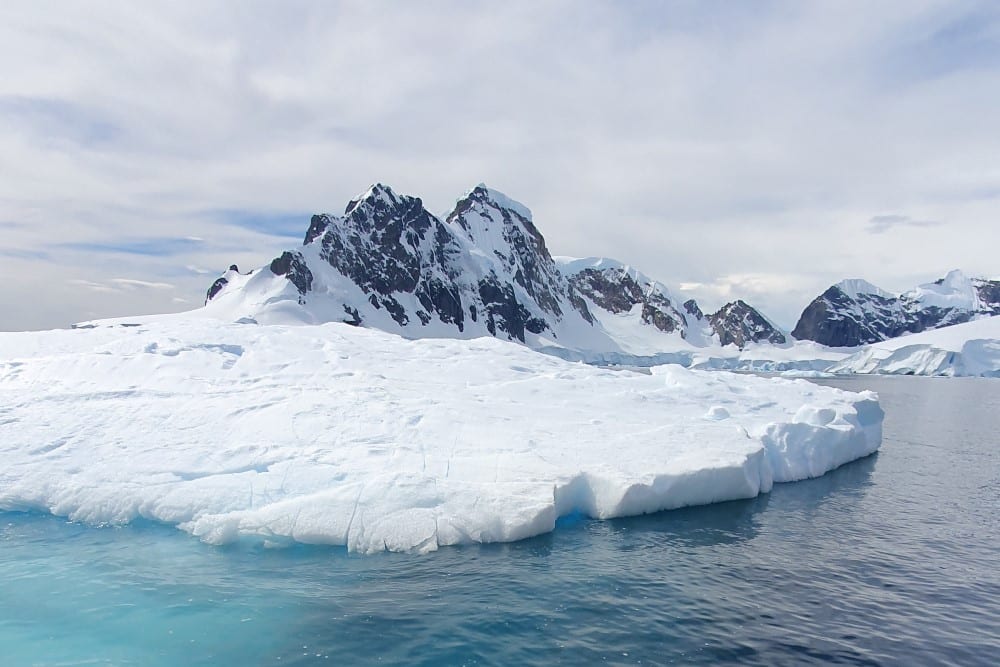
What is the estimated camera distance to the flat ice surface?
44.3 ft

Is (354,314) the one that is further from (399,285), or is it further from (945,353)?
(945,353)

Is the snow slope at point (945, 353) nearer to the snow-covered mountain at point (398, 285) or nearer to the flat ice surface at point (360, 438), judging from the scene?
the snow-covered mountain at point (398, 285)

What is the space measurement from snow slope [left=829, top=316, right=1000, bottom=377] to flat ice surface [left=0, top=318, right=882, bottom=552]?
354 ft

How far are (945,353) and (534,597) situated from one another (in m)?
129

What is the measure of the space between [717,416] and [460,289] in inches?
5759

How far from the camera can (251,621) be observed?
9.74 meters

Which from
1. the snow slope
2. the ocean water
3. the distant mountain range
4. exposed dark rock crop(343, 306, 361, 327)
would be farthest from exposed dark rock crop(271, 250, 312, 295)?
the ocean water

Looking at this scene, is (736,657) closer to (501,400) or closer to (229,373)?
(501,400)

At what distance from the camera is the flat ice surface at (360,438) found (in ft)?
44.3

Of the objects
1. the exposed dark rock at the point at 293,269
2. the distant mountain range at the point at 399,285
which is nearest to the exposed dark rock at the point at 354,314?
the distant mountain range at the point at 399,285

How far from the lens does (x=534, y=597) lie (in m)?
10.8

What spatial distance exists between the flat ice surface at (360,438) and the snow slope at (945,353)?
108 m

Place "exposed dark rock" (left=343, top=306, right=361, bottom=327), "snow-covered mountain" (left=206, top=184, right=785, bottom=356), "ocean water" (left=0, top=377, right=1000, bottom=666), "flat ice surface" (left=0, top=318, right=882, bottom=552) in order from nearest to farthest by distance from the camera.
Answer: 1. "ocean water" (left=0, top=377, right=1000, bottom=666)
2. "flat ice surface" (left=0, top=318, right=882, bottom=552)
3. "snow-covered mountain" (left=206, top=184, right=785, bottom=356)
4. "exposed dark rock" (left=343, top=306, right=361, bottom=327)

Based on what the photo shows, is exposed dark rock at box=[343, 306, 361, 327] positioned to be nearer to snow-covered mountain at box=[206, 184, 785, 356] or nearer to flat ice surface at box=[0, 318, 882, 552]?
snow-covered mountain at box=[206, 184, 785, 356]
